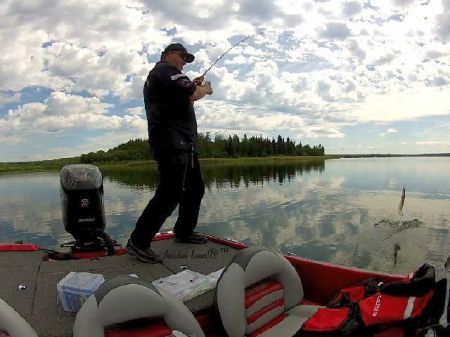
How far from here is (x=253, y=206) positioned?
2027 cm

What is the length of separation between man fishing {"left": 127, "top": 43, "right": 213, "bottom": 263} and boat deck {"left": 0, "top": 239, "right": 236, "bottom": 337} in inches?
9.9

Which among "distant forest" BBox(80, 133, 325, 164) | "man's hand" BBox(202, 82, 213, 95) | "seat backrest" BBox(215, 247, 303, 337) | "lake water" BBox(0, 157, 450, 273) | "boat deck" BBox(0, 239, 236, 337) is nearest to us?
"boat deck" BBox(0, 239, 236, 337)

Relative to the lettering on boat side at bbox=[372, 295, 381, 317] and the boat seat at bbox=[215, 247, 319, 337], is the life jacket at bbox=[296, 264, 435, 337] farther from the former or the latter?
the boat seat at bbox=[215, 247, 319, 337]

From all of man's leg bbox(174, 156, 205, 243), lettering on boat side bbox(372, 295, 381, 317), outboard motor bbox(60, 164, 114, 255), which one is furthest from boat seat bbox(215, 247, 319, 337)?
outboard motor bbox(60, 164, 114, 255)

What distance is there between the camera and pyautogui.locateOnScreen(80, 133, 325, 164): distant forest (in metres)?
93.1

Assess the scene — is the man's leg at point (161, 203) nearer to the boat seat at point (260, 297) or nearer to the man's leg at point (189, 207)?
the man's leg at point (189, 207)

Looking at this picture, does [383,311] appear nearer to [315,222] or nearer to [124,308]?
[124,308]

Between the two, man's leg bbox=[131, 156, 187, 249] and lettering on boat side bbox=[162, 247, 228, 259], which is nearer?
man's leg bbox=[131, 156, 187, 249]

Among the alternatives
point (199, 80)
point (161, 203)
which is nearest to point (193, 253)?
point (161, 203)

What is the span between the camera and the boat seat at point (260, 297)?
324 centimetres

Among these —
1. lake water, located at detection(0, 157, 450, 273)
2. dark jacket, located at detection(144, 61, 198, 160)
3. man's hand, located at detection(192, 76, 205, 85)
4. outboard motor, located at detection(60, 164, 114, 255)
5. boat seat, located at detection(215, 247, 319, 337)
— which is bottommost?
lake water, located at detection(0, 157, 450, 273)

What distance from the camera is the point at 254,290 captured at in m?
3.50

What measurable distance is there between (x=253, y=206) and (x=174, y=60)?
52.5 ft

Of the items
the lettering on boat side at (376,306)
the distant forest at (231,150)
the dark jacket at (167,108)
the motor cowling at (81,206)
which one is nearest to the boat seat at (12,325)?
the lettering on boat side at (376,306)
